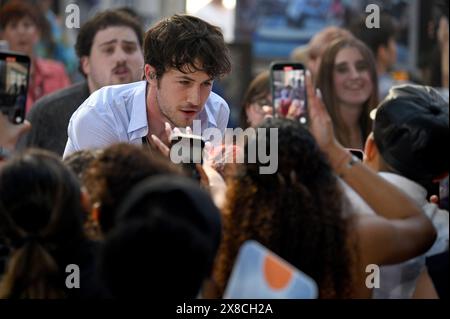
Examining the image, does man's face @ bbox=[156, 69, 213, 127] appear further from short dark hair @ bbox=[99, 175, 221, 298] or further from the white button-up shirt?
short dark hair @ bbox=[99, 175, 221, 298]

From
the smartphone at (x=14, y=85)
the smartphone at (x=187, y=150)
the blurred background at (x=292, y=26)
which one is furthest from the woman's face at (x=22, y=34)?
the smartphone at (x=187, y=150)

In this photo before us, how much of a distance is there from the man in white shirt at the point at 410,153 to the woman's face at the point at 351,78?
246 centimetres

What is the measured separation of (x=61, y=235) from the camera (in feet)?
10.0

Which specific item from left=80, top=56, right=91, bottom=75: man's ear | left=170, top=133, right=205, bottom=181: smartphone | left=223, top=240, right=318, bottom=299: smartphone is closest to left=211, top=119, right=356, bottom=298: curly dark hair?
left=170, top=133, right=205, bottom=181: smartphone

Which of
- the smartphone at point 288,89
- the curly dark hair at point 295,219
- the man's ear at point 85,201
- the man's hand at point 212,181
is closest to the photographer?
the man's ear at point 85,201

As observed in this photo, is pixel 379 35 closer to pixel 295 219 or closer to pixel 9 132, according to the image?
pixel 9 132

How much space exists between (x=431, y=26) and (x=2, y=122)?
580cm

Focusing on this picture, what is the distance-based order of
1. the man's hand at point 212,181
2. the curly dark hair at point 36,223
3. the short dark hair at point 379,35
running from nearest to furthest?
the curly dark hair at point 36,223 < the man's hand at point 212,181 < the short dark hair at point 379,35

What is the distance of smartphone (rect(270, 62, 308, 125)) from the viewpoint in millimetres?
4441

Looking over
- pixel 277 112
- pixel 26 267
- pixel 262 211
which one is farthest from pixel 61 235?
pixel 277 112

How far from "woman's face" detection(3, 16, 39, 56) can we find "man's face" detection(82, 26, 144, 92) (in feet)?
5.51

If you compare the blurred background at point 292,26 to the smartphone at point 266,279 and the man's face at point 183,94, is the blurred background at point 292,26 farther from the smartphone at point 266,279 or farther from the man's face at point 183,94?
the smartphone at point 266,279

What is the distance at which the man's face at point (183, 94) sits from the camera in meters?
4.47

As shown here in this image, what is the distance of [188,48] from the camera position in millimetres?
4480
